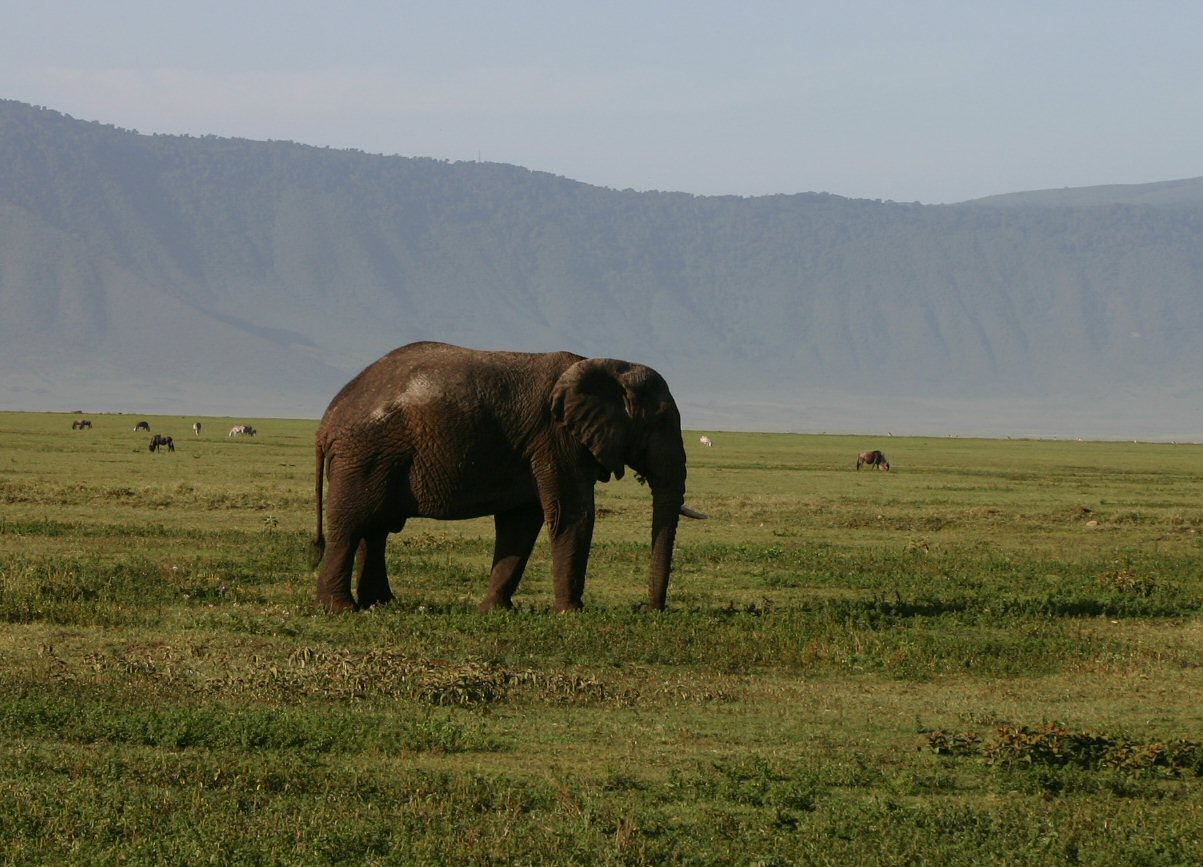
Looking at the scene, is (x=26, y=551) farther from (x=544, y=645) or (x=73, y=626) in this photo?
(x=544, y=645)

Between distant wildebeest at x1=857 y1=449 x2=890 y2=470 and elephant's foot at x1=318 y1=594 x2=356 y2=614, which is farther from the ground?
distant wildebeest at x1=857 y1=449 x2=890 y2=470

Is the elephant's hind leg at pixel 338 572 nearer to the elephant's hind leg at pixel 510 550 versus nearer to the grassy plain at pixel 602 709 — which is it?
the grassy plain at pixel 602 709

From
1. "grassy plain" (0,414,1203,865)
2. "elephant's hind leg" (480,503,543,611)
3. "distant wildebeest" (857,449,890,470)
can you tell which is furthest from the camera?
"distant wildebeest" (857,449,890,470)

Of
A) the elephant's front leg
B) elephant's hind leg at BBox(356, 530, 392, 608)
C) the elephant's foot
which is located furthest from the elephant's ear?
the elephant's foot

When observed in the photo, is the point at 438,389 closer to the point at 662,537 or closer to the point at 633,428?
the point at 633,428

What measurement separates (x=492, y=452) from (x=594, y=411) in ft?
3.95

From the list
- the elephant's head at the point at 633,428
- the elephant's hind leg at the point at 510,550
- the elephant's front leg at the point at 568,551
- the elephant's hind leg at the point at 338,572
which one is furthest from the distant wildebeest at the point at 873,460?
the elephant's hind leg at the point at 338,572

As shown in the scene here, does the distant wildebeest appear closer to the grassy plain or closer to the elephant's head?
the grassy plain

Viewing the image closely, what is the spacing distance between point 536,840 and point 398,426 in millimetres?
10036

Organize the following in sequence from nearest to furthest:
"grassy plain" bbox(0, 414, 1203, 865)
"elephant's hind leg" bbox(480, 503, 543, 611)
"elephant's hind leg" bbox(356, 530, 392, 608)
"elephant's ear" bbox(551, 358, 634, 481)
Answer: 1. "grassy plain" bbox(0, 414, 1203, 865)
2. "elephant's ear" bbox(551, 358, 634, 481)
3. "elephant's hind leg" bbox(480, 503, 543, 611)
4. "elephant's hind leg" bbox(356, 530, 392, 608)

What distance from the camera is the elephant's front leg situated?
20203 millimetres

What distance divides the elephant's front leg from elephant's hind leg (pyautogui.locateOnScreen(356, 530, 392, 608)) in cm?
203

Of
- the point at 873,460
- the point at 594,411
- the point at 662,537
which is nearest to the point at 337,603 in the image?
the point at 594,411

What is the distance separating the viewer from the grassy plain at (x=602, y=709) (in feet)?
35.6
